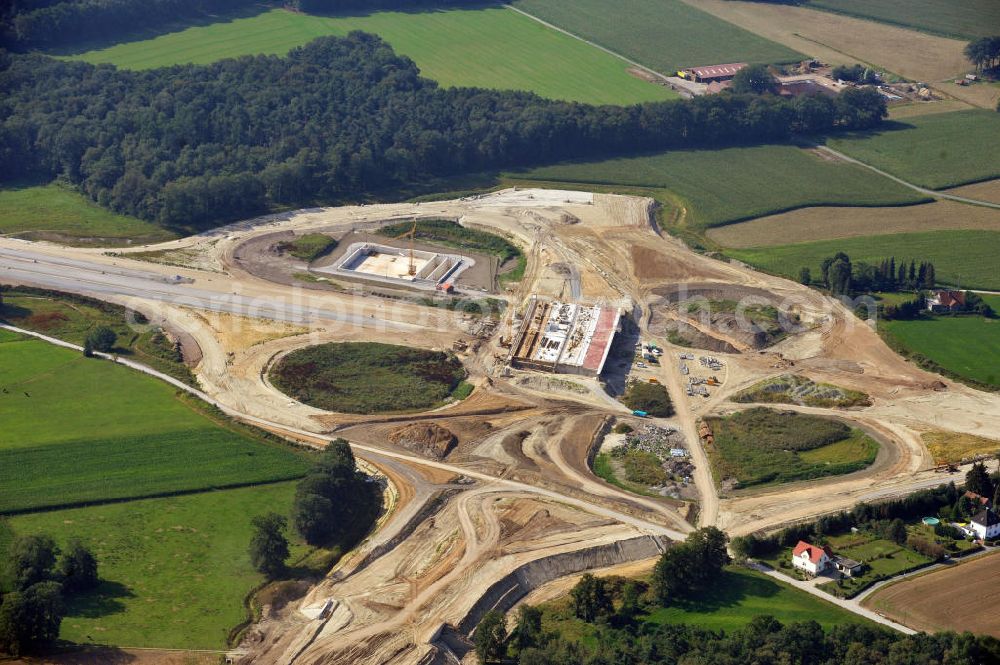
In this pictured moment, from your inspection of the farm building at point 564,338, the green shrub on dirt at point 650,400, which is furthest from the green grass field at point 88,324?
the green shrub on dirt at point 650,400

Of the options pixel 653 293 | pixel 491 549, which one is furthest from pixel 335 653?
pixel 653 293

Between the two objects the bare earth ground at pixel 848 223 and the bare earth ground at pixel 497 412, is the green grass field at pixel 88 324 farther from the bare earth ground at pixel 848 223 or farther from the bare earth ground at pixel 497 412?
the bare earth ground at pixel 848 223

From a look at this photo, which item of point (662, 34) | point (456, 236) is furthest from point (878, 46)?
point (456, 236)

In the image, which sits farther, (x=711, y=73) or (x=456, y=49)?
(x=456, y=49)

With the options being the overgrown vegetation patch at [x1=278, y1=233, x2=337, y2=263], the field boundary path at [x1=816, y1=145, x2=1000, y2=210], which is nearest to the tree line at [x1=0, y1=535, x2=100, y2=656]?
the overgrown vegetation patch at [x1=278, y1=233, x2=337, y2=263]

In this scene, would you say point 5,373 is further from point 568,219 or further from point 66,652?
point 568,219

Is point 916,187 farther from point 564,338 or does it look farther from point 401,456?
point 401,456

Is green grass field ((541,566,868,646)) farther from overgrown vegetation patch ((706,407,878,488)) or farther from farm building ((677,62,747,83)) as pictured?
farm building ((677,62,747,83))
